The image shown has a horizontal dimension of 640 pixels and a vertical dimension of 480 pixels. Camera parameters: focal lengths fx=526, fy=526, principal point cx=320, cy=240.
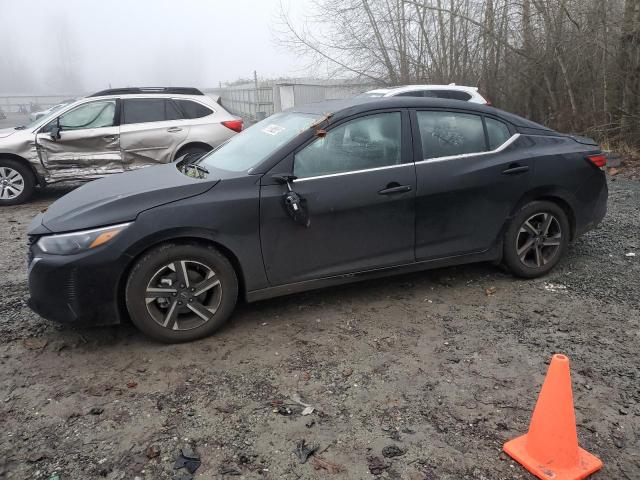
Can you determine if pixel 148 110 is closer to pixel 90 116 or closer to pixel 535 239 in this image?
pixel 90 116

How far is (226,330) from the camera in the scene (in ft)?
12.7

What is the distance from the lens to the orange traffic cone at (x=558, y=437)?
2408 millimetres

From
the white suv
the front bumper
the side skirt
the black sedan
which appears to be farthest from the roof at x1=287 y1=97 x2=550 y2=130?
the white suv

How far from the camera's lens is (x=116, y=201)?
11.7 ft

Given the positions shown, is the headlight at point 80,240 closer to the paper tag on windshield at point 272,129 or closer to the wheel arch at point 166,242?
the wheel arch at point 166,242

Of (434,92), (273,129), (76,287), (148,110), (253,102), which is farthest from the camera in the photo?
Answer: (253,102)

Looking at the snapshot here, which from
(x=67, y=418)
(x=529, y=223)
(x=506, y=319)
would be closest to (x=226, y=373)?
(x=67, y=418)

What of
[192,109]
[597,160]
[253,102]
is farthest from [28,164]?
[253,102]

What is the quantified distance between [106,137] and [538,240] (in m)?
6.88

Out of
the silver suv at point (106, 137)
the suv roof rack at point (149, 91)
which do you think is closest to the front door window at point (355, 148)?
the silver suv at point (106, 137)

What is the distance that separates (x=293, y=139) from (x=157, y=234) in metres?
1.21

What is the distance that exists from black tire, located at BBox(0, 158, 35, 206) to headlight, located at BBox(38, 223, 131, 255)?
5.72 m

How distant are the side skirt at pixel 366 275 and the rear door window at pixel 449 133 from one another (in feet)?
2.78

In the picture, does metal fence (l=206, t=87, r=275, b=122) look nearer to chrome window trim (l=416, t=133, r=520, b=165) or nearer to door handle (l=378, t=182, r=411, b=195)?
chrome window trim (l=416, t=133, r=520, b=165)
